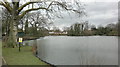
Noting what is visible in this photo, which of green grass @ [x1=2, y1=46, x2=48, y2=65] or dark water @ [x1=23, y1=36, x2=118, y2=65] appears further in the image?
dark water @ [x1=23, y1=36, x2=118, y2=65]

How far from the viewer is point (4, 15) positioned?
1964 cm

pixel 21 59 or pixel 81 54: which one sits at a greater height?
pixel 21 59

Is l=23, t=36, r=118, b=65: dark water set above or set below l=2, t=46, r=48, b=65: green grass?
below

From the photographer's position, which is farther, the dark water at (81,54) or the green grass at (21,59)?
the dark water at (81,54)

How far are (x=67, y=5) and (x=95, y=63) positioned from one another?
7511 mm

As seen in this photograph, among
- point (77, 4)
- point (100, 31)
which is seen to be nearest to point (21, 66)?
point (77, 4)

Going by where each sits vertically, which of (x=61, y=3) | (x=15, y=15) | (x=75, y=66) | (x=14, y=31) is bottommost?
(x=75, y=66)

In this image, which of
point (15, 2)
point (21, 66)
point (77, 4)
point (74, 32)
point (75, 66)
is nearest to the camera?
point (21, 66)

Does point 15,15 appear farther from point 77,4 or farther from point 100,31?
point 100,31

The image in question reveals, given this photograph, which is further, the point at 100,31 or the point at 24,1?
the point at 100,31

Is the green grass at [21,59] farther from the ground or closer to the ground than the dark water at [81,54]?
farther from the ground

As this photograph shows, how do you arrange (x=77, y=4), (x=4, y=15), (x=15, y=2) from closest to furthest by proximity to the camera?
1. (x=77, y=4)
2. (x=15, y=2)
3. (x=4, y=15)

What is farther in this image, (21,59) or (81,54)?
(81,54)

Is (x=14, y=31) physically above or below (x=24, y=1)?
below
